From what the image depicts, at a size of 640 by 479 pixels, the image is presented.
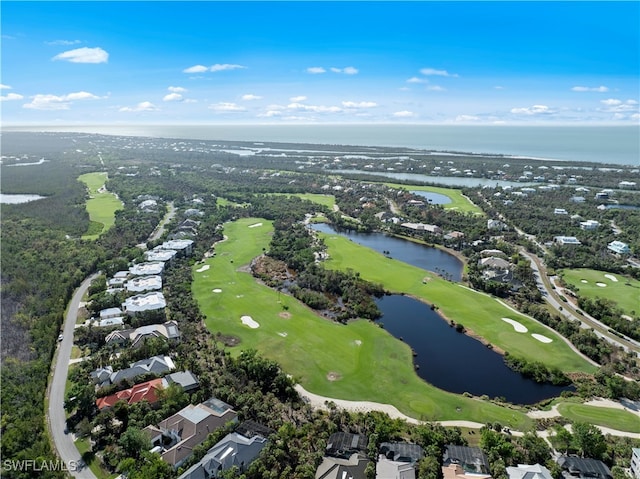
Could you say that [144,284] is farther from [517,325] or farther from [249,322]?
[517,325]

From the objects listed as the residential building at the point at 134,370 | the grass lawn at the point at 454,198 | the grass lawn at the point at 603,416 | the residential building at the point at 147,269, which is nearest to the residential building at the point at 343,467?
the residential building at the point at 134,370

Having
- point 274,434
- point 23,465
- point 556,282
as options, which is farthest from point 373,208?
point 23,465

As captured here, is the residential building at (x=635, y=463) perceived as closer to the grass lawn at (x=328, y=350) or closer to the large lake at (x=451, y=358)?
the grass lawn at (x=328, y=350)

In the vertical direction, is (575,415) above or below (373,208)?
below

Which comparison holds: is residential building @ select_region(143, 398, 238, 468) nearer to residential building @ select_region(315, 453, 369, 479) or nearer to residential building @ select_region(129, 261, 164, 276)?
residential building @ select_region(315, 453, 369, 479)

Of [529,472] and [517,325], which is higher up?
[517,325]

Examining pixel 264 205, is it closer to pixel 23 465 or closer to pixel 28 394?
pixel 28 394

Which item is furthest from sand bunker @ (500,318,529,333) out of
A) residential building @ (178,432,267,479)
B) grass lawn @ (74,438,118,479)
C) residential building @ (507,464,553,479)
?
grass lawn @ (74,438,118,479)

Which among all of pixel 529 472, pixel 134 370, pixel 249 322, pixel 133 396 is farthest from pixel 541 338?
pixel 134 370
